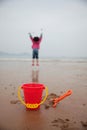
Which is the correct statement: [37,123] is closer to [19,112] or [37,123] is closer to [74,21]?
[19,112]

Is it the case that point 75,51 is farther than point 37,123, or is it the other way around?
point 75,51

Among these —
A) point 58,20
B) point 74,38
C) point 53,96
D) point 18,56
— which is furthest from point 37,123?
point 18,56

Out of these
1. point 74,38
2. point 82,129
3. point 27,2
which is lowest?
point 82,129

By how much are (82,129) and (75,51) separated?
8.78 metres

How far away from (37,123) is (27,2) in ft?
21.6

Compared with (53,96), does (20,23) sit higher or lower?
higher

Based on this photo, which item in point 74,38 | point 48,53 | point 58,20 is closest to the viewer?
point 58,20

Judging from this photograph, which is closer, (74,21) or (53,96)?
(53,96)

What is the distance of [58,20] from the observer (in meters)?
8.88

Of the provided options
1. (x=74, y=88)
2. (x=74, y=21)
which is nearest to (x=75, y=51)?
(x=74, y=21)

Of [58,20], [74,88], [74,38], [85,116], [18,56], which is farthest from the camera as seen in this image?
[18,56]

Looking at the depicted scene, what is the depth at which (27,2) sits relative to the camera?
311 inches

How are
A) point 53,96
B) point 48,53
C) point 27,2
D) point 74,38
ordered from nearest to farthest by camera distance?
point 53,96 → point 27,2 → point 74,38 → point 48,53

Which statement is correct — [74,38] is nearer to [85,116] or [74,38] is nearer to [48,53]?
[48,53]
